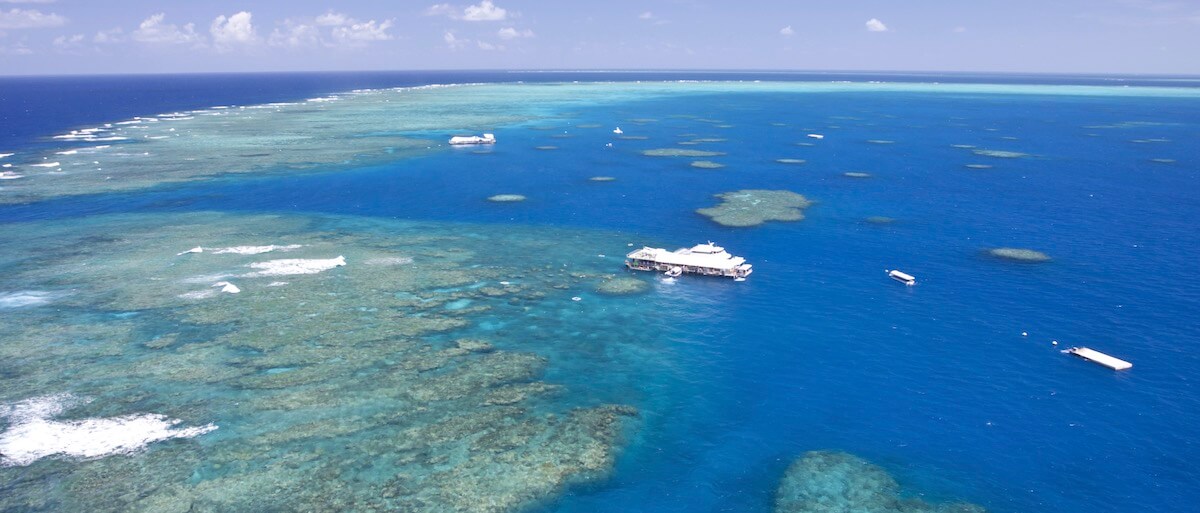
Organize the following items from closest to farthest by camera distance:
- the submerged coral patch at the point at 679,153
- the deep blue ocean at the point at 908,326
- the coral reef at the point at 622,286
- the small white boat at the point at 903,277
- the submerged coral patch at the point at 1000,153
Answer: the deep blue ocean at the point at 908,326, the coral reef at the point at 622,286, the small white boat at the point at 903,277, the submerged coral patch at the point at 1000,153, the submerged coral patch at the point at 679,153

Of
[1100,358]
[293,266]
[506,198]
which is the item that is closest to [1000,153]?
[506,198]

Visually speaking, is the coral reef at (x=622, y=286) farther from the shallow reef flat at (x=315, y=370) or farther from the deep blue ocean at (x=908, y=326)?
the deep blue ocean at (x=908, y=326)

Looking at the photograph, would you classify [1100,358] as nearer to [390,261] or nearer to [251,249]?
[390,261]

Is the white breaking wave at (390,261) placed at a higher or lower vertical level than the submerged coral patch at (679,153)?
lower

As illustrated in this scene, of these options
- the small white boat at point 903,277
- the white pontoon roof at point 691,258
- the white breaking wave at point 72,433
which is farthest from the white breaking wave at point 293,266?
the small white boat at point 903,277

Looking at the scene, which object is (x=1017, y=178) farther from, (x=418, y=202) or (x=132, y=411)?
(x=132, y=411)

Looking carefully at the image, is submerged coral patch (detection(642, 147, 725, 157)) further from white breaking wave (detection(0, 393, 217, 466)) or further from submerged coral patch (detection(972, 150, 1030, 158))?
white breaking wave (detection(0, 393, 217, 466))

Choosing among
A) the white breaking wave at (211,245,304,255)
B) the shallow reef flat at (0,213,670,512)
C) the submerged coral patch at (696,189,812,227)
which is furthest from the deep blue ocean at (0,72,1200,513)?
the white breaking wave at (211,245,304,255)
